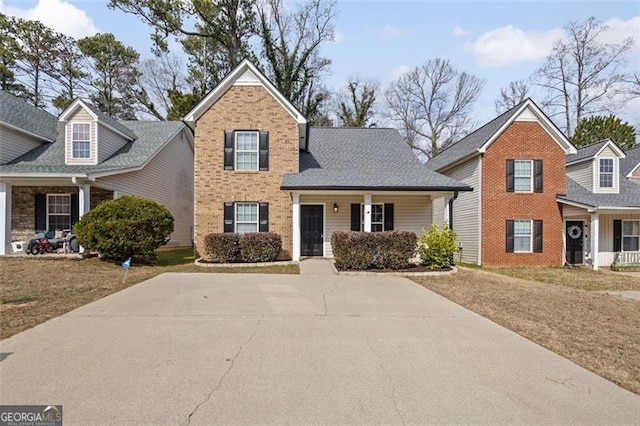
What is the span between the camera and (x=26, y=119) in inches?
679

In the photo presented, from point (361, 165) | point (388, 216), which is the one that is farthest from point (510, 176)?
point (361, 165)

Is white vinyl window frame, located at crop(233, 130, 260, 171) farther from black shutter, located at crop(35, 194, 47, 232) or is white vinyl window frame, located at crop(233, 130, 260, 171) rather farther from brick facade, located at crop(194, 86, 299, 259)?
black shutter, located at crop(35, 194, 47, 232)

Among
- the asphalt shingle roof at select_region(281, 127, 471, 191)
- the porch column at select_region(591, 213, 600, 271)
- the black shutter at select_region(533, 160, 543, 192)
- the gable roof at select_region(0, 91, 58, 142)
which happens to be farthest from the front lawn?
the porch column at select_region(591, 213, 600, 271)

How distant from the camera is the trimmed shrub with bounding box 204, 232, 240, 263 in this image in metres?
13.3

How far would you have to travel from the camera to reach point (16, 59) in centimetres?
2822

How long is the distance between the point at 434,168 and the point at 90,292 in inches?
720

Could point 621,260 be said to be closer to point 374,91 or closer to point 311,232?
point 311,232

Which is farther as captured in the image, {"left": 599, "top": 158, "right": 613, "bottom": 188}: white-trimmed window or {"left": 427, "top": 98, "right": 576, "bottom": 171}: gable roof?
{"left": 599, "top": 158, "right": 613, "bottom": 188}: white-trimmed window

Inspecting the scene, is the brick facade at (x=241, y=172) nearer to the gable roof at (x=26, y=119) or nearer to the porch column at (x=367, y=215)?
the porch column at (x=367, y=215)

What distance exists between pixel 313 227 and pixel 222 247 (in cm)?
Answer: 426

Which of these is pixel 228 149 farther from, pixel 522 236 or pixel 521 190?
pixel 522 236

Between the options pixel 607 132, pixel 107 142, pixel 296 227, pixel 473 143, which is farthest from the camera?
pixel 607 132

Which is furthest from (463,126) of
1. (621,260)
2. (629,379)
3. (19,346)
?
(19,346)

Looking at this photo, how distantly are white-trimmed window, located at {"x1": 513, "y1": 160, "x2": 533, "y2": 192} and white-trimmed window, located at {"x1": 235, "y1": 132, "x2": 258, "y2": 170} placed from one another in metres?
11.6
